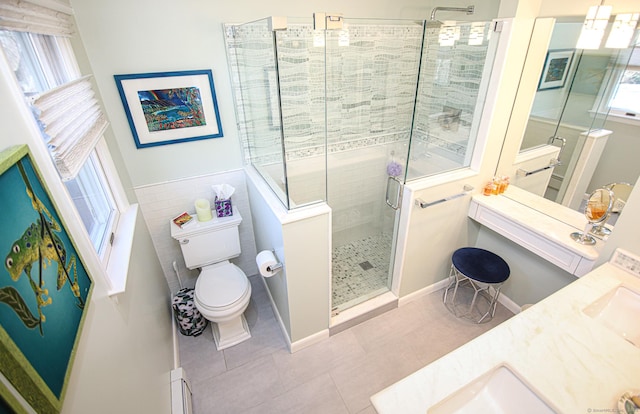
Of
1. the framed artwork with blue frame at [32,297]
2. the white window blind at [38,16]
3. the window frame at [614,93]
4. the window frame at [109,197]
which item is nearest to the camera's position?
the framed artwork with blue frame at [32,297]

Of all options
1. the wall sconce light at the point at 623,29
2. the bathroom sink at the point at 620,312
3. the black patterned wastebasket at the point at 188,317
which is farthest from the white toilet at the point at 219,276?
the wall sconce light at the point at 623,29

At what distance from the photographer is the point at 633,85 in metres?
1.62

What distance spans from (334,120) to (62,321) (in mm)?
2266

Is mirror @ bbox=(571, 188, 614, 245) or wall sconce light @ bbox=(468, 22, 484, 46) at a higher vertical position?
wall sconce light @ bbox=(468, 22, 484, 46)

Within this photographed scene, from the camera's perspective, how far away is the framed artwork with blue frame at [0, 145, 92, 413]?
0.58 metres

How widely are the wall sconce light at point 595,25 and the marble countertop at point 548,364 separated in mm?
1323

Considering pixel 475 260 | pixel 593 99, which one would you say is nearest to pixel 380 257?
pixel 475 260

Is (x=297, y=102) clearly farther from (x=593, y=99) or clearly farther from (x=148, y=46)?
(x=593, y=99)

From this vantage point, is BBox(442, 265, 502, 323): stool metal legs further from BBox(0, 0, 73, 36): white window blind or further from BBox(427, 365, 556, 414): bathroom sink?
BBox(0, 0, 73, 36): white window blind

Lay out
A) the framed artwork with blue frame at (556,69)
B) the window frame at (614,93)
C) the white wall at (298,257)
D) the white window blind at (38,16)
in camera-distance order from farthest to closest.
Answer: the framed artwork with blue frame at (556,69) < the white wall at (298,257) < the window frame at (614,93) < the white window blind at (38,16)

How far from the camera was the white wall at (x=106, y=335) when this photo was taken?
32.7 inches

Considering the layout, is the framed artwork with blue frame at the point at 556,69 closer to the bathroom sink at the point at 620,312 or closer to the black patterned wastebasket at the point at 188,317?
the bathroom sink at the point at 620,312

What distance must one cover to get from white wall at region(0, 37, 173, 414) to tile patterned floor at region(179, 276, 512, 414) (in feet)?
1.28

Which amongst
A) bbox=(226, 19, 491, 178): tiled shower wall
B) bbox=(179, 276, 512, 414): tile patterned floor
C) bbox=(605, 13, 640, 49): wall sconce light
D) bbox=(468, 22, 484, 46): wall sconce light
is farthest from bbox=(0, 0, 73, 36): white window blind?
bbox=(605, 13, 640, 49): wall sconce light
